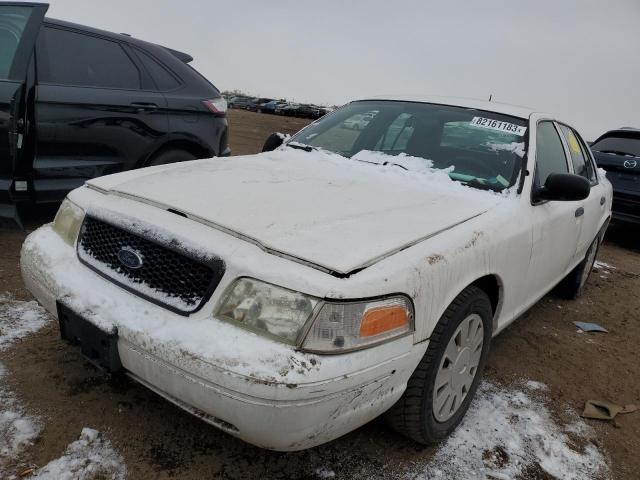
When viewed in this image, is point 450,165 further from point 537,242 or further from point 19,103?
point 19,103

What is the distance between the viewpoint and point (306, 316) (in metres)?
1.66

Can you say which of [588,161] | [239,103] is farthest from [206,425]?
[239,103]

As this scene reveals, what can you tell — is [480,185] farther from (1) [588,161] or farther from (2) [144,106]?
(2) [144,106]

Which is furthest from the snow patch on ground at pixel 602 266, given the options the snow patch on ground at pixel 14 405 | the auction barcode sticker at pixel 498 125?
Answer: the snow patch on ground at pixel 14 405

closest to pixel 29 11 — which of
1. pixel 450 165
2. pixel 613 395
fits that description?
pixel 450 165

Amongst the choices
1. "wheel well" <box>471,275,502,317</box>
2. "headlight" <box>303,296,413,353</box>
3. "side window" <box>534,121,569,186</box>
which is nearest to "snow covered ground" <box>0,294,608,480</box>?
"wheel well" <box>471,275,502,317</box>

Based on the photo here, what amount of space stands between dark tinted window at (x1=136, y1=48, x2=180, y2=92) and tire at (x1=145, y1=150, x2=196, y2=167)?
0.55 meters

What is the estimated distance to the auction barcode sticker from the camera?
9.97 ft

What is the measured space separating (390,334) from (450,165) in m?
1.42

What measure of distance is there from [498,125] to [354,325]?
1938 millimetres

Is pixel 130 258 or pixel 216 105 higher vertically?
pixel 216 105

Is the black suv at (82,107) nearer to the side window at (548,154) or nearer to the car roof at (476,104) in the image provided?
the car roof at (476,104)

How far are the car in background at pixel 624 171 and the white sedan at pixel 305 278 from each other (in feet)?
16.0

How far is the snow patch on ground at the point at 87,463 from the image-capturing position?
187 cm
